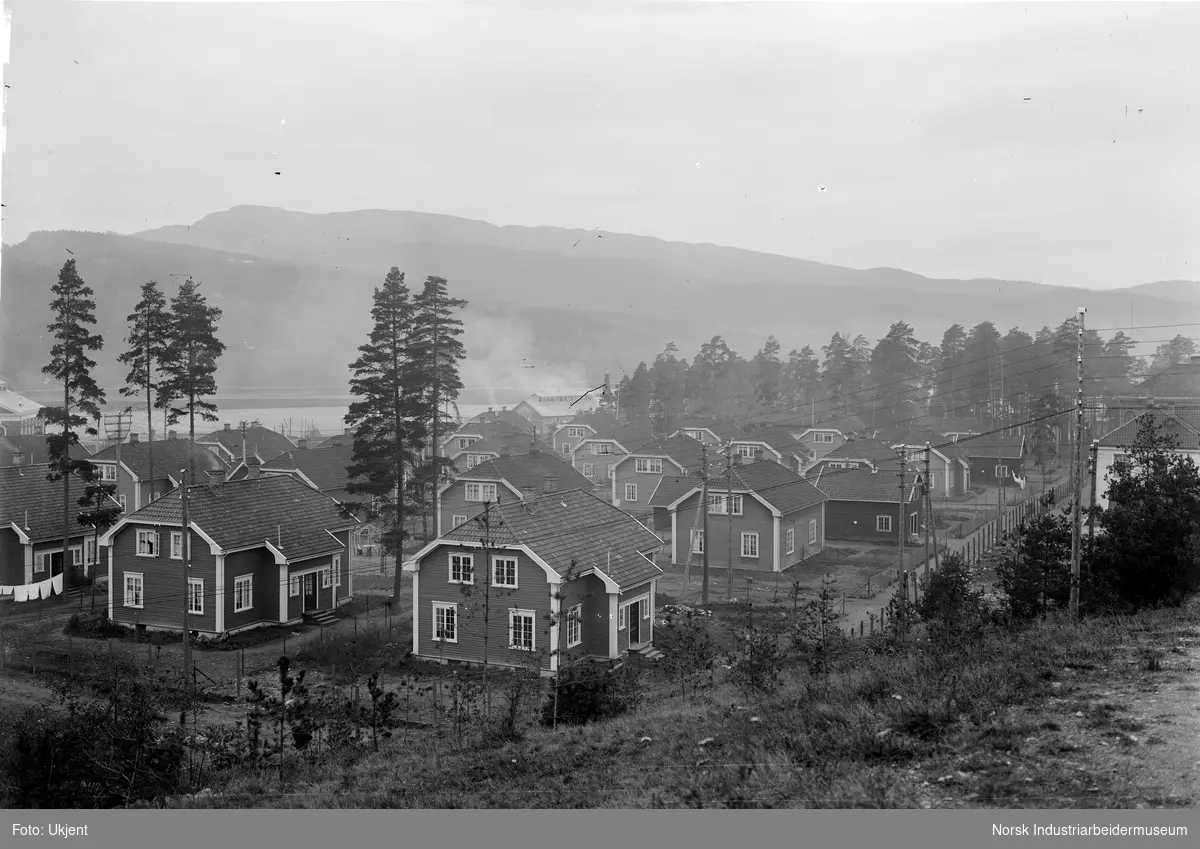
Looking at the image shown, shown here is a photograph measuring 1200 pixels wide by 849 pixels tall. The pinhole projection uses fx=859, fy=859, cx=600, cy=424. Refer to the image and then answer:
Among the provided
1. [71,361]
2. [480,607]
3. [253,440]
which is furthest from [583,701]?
[253,440]

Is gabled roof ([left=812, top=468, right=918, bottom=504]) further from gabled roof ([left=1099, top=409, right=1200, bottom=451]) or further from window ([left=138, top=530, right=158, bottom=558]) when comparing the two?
window ([left=138, top=530, right=158, bottom=558])

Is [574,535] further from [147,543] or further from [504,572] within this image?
[147,543]

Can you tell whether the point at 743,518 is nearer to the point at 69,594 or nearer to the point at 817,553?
the point at 817,553

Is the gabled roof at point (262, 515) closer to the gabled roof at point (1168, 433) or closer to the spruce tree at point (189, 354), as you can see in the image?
the spruce tree at point (189, 354)

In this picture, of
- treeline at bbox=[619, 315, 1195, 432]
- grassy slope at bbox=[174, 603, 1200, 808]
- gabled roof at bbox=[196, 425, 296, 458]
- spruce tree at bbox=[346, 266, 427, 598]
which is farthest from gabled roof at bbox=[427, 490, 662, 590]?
gabled roof at bbox=[196, 425, 296, 458]

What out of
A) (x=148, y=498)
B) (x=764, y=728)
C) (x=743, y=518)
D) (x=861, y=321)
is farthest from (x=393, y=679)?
(x=861, y=321)

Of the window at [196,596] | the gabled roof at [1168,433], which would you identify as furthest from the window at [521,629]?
the gabled roof at [1168,433]
